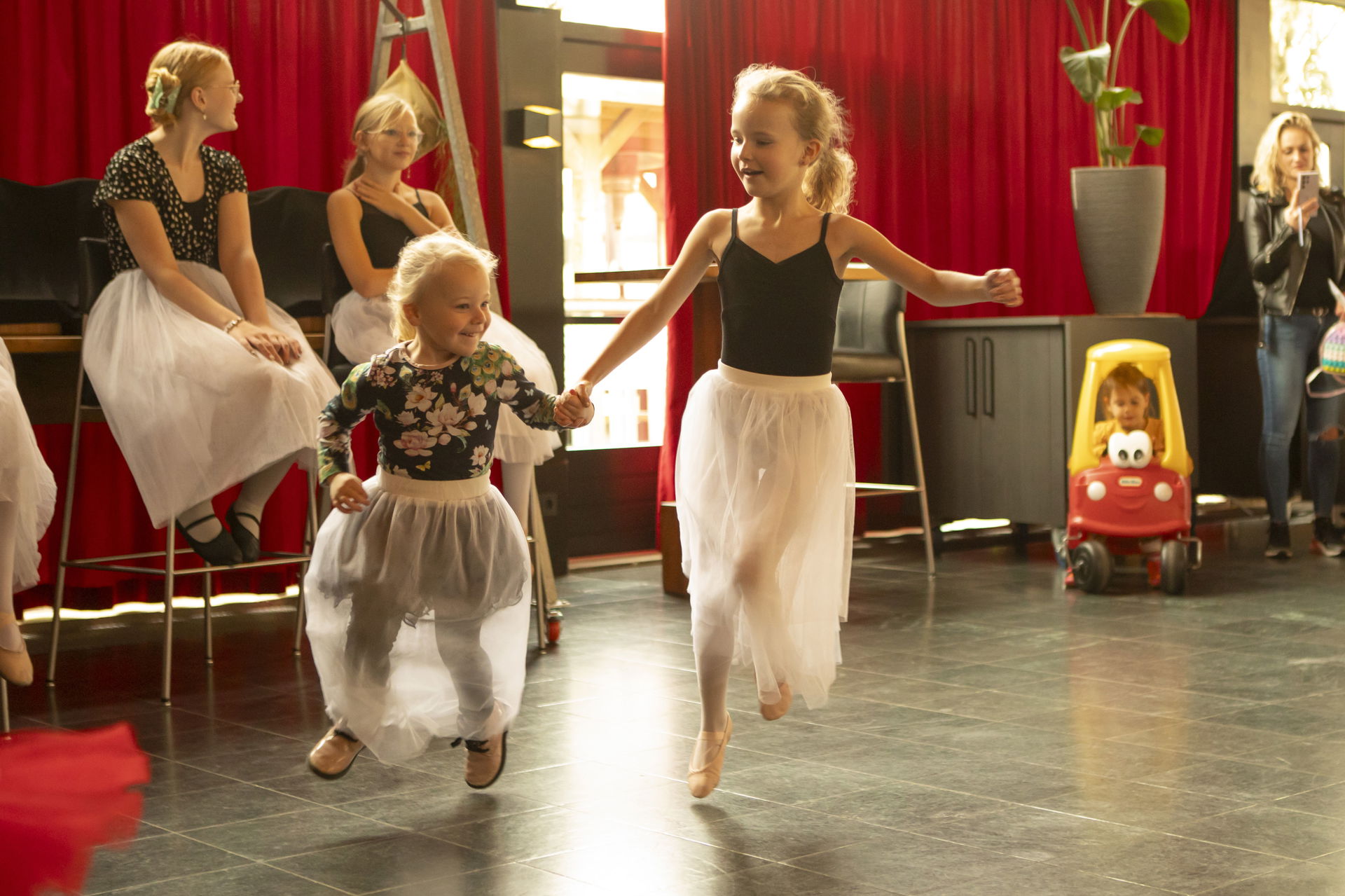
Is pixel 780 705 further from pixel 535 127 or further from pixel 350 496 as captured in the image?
pixel 535 127

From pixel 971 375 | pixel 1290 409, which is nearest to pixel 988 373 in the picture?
pixel 971 375

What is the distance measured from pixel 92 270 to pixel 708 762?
1.93 metres

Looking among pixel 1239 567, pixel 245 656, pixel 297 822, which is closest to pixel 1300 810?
pixel 297 822

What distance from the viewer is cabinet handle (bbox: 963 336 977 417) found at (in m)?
5.40

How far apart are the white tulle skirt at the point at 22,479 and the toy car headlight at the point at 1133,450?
306cm

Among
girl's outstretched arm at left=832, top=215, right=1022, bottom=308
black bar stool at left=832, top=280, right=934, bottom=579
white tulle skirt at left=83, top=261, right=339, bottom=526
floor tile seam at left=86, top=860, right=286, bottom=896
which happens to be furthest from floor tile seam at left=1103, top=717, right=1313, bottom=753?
black bar stool at left=832, top=280, right=934, bottom=579

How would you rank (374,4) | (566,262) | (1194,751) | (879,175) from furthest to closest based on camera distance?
(879,175) → (566,262) → (374,4) → (1194,751)

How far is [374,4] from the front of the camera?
14.7 ft

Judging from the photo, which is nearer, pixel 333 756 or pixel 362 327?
pixel 333 756

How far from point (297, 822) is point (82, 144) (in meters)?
2.51

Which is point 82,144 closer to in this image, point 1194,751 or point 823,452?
point 823,452

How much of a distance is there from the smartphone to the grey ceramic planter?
0.45m

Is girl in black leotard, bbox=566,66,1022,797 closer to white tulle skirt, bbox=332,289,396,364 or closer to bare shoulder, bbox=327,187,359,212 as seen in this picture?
white tulle skirt, bbox=332,289,396,364

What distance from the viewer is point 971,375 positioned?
5.41 meters
